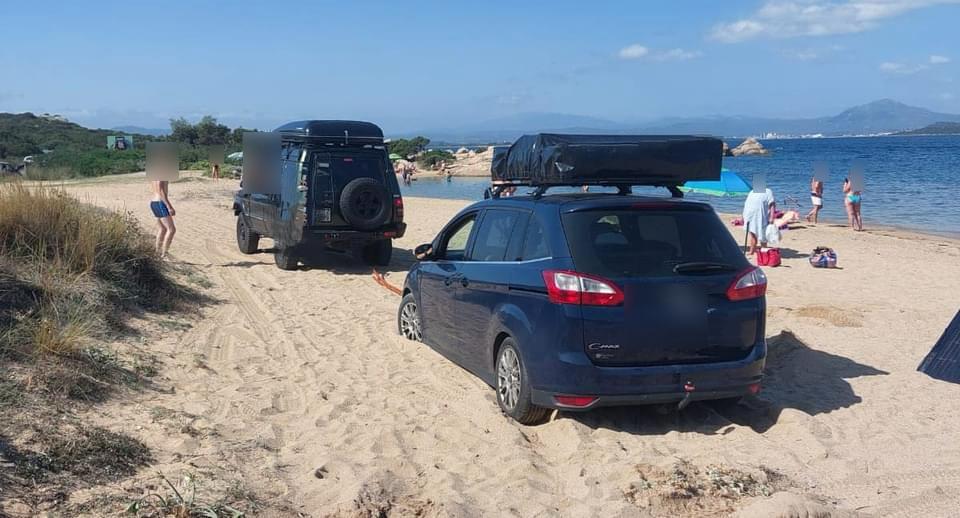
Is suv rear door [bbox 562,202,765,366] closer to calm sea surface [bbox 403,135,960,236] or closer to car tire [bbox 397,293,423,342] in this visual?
car tire [bbox 397,293,423,342]

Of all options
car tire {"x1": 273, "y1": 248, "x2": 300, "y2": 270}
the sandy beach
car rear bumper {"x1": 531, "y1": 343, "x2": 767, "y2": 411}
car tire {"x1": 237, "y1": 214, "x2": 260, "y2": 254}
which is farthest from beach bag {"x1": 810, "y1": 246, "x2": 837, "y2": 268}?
car rear bumper {"x1": 531, "y1": 343, "x2": 767, "y2": 411}

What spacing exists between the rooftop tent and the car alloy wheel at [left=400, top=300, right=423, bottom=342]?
4.68m

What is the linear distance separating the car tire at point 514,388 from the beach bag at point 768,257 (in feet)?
32.5

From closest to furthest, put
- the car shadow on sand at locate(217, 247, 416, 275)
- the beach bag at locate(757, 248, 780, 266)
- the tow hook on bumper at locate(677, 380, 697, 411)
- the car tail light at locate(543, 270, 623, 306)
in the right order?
1. the car tail light at locate(543, 270, 623, 306)
2. the tow hook on bumper at locate(677, 380, 697, 411)
3. the car shadow on sand at locate(217, 247, 416, 275)
4. the beach bag at locate(757, 248, 780, 266)

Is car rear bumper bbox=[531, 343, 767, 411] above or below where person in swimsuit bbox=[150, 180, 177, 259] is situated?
below

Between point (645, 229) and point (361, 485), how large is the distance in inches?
104

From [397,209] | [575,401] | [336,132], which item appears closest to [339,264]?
[397,209]

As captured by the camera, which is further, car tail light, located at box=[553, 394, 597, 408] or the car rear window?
the car rear window

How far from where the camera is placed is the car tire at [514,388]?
601 centimetres

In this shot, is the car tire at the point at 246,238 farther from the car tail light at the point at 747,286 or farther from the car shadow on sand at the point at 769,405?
the car tail light at the point at 747,286

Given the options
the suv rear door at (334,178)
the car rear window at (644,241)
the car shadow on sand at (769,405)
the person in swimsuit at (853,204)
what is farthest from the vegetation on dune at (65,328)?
the person in swimsuit at (853,204)

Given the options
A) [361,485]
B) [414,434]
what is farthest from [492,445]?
[361,485]

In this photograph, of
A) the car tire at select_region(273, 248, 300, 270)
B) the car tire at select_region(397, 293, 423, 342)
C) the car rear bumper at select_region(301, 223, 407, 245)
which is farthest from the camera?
the car tire at select_region(273, 248, 300, 270)

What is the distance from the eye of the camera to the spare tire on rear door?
13078 millimetres
